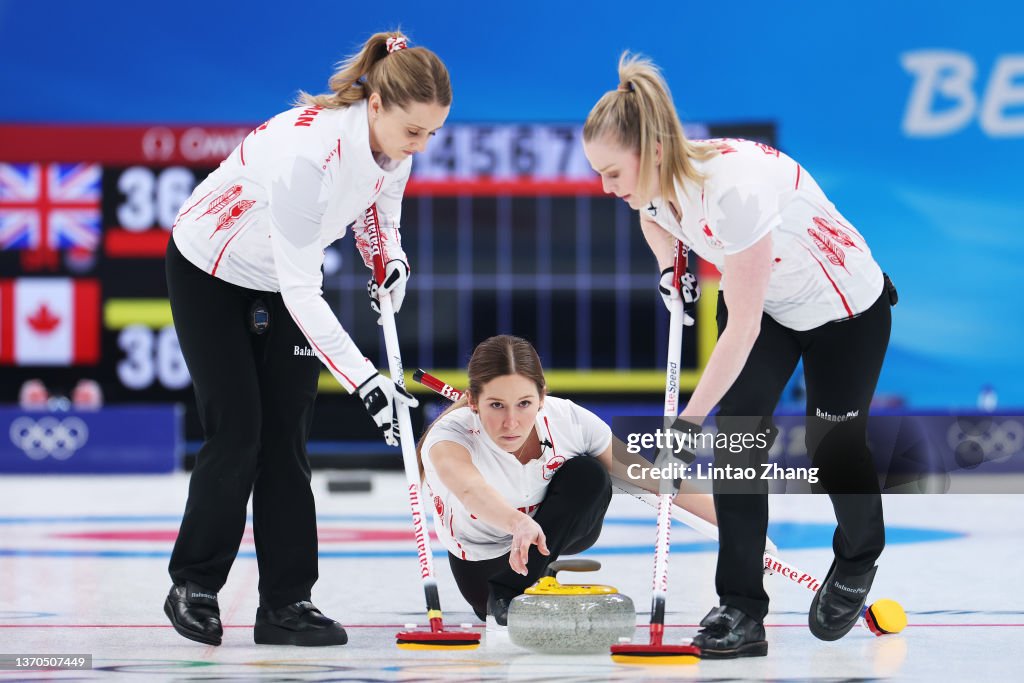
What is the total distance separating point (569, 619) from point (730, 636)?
15.3 inches

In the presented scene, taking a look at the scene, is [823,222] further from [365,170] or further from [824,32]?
[824,32]

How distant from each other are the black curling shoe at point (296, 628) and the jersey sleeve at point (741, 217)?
1.42 metres

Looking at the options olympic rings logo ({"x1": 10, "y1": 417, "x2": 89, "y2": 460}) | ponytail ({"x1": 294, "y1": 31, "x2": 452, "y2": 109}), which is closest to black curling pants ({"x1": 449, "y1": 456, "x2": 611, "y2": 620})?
ponytail ({"x1": 294, "y1": 31, "x2": 452, "y2": 109})

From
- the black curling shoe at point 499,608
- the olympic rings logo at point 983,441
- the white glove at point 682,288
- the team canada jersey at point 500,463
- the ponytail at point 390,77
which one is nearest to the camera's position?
the ponytail at point 390,77

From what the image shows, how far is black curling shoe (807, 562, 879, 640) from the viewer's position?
3637 mm

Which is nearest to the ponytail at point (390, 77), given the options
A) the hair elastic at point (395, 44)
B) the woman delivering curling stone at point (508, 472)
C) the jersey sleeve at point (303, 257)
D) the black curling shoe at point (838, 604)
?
the hair elastic at point (395, 44)

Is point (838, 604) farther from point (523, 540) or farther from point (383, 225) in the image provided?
point (383, 225)

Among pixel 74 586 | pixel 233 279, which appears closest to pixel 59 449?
pixel 74 586

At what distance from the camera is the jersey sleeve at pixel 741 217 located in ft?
10.4

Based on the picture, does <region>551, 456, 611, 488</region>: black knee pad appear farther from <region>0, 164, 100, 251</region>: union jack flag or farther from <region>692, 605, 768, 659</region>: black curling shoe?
<region>0, 164, 100, 251</region>: union jack flag

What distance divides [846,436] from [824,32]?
71.4 feet

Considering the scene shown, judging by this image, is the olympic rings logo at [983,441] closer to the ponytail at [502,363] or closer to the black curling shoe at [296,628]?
the ponytail at [502,363]

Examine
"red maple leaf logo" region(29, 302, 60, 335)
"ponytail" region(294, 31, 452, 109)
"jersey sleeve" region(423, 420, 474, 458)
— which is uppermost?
"red maple leaf logo" region(29, 302, 60, 335)

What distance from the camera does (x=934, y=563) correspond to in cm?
557
